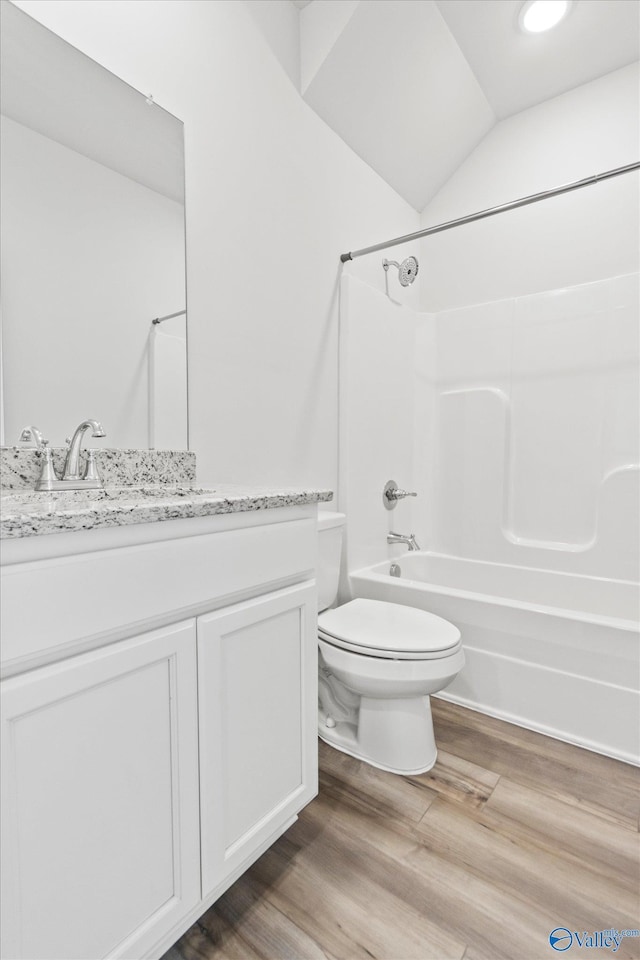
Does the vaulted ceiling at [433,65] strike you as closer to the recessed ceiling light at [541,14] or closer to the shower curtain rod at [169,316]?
the recessed ceiling light at [541,14]

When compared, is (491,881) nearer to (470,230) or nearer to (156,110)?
(156,110)

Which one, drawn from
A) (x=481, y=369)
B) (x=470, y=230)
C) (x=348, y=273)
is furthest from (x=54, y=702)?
(x=470, y=230)

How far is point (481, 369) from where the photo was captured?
Result: 2.45 meters

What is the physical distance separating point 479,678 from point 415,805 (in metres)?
0.62

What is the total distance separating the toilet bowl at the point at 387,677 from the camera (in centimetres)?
138

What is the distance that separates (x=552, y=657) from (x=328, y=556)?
86 centimetres

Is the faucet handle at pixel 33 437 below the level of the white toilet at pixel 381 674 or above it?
above

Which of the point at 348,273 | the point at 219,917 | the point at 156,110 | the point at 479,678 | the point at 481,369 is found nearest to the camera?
the point at 219,917

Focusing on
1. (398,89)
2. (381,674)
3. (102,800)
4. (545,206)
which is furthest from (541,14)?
(102,800)

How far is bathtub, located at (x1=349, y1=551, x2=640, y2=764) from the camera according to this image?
5.04 feet

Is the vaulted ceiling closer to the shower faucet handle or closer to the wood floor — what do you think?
the shower faucet handle

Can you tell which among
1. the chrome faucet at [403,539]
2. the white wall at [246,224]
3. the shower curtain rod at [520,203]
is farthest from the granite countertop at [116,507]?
the shower curtain rod at [520,203]

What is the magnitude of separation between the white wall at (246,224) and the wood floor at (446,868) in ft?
3.46

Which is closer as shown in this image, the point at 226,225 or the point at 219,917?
the point at 219,917
